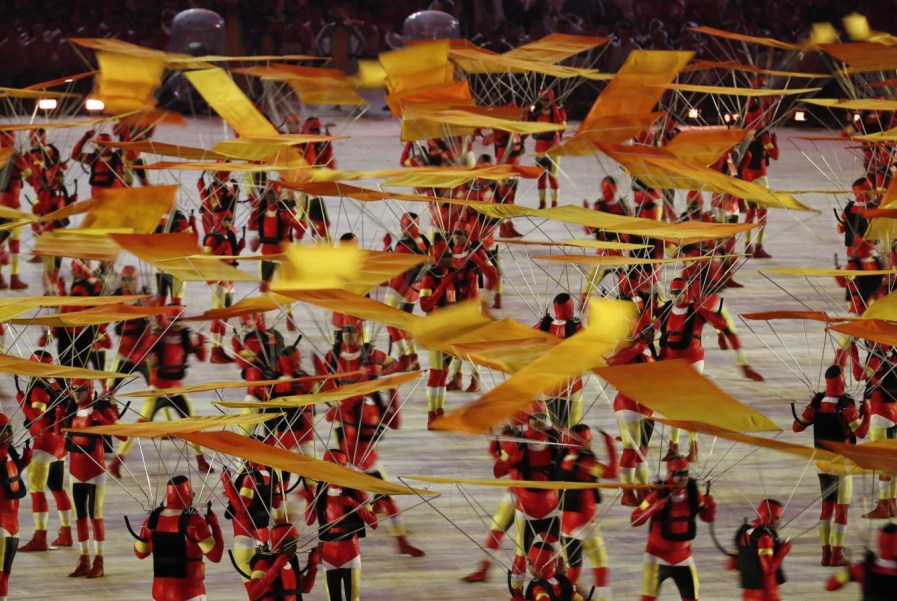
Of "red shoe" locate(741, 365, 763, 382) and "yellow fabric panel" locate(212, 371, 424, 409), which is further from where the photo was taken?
"red shoe" locate(741, 365, 763, 382)

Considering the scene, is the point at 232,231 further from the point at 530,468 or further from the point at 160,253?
the point at 530,468

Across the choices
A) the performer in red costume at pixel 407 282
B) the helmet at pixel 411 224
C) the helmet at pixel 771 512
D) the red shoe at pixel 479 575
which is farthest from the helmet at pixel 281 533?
the helmet at pixel 411 224

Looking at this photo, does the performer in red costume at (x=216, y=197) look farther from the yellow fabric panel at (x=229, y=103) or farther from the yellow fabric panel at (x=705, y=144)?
the yellow fabric panel at (x=705, y=144)

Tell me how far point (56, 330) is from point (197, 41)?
18453 mm

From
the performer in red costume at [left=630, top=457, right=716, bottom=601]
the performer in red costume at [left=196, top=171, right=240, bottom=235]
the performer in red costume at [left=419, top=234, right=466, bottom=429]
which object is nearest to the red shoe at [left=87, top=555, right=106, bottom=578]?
the performer in red costume at [left=419, top=234, right=466, bottom=429]

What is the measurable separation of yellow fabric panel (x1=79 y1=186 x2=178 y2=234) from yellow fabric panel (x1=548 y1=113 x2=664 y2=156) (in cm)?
403

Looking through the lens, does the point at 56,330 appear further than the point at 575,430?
Yes

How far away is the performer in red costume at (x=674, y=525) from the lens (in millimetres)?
8156

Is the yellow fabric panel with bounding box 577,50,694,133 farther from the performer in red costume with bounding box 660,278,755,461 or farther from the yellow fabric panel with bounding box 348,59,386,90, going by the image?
the yellow fabric panel with bounding box 348,59,386,90

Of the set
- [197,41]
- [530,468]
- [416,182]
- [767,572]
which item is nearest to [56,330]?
[416,182]

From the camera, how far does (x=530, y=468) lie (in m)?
8.72

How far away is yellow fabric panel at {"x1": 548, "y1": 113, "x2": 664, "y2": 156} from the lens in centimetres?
1461

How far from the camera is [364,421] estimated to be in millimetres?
9664

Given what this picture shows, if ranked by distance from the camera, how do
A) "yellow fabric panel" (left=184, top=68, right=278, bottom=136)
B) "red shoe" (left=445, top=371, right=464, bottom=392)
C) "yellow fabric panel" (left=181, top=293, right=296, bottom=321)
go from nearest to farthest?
"yellow fabric panel" (left=181, top=293, right=296, bottom=321)
"red shoe" (left=445, top=371, right=464, bottom=392)
"yellow fabric panel" (left=184, top=68, right=278, bottom=136)
